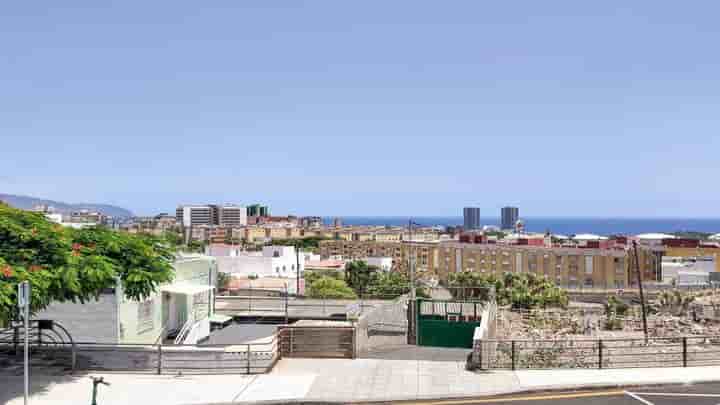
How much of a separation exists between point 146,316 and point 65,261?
7.61 metres

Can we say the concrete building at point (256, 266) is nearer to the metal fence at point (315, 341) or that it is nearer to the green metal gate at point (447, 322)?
the green metal gate at point (447, 322)

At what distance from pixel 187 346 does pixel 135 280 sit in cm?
215

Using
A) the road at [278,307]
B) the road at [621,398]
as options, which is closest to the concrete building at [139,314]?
the road at [278,307]

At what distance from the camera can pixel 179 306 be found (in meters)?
27.7

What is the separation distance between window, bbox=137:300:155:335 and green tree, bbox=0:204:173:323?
3946 mm

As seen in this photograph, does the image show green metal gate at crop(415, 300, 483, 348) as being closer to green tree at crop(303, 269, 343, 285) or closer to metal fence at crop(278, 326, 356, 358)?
metal fence at crop(278, 326, 356, 358)

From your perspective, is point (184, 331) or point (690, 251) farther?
point (690, 251)

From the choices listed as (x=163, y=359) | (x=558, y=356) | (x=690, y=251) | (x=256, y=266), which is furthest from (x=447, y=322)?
(x=690, y=251)

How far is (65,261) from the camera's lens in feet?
55.0

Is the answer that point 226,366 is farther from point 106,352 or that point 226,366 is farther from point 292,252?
point 292,252

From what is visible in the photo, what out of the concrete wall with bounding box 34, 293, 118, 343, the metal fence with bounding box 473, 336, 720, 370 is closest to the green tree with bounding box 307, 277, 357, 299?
the concrete wall with bounding box 34, 293, 118, 343

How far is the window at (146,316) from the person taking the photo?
23.5m

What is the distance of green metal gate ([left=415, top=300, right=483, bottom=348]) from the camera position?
28.6 m

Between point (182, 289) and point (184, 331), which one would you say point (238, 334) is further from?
point (182, 289)
